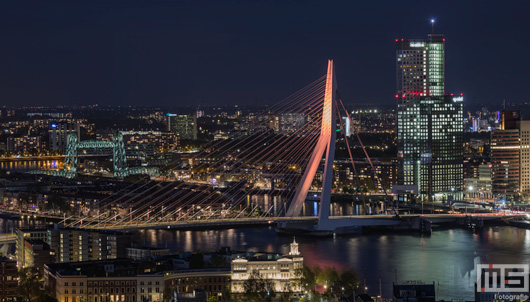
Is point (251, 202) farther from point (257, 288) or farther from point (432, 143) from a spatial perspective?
point (257, 288)

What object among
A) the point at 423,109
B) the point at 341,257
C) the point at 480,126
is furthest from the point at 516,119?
the point at 480,126

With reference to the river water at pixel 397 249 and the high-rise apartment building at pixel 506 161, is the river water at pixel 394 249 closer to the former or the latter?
the river water at pixel 397 249

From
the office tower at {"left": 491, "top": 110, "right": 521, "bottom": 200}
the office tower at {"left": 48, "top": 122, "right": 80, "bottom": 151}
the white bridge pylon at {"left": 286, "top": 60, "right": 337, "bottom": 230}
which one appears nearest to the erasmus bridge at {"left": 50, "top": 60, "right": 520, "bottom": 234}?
the white bridge pylon at {"left": 286, "top": 60, "right": 337, "bottom": 230}

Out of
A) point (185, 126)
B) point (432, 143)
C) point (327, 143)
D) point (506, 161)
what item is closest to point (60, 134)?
point (185, 126)

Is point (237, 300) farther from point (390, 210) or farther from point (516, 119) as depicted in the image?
point (516, 119)

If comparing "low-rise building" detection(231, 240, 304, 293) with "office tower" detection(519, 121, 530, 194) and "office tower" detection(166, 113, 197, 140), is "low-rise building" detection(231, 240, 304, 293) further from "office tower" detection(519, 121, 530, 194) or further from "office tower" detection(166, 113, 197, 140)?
"office tower" detection(166, 113, 197, 140)

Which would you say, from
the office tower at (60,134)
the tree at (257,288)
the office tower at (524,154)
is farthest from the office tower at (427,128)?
the office tower at (60,134)
